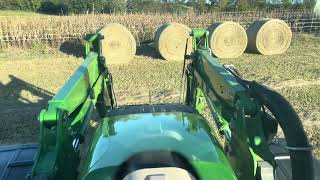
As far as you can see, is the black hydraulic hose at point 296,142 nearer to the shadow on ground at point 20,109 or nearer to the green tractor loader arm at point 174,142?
the green tractor loader arm at point 174,142

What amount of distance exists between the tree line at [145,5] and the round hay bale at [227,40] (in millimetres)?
16415

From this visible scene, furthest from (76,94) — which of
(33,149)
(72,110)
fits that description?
(33,149)

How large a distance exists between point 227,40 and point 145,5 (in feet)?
92.3

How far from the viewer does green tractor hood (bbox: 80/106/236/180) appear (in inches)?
66.1

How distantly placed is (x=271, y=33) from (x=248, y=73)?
191 inches

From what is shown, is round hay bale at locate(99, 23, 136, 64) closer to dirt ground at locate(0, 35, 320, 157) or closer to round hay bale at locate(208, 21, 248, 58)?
dirt ground at locate(0, 35, 320, 157)

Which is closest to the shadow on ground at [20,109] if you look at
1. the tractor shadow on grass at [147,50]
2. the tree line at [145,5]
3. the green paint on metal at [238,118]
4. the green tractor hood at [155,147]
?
the green paint on metal at [238,118]

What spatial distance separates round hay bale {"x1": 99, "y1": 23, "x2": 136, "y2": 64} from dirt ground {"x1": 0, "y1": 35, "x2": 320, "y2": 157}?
399mm

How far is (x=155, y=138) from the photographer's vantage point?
1.83 m

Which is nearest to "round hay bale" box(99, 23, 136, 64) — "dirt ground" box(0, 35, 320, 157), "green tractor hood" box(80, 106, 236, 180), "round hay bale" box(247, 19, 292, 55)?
"dirt ground" box(0, 35, 320, 157)

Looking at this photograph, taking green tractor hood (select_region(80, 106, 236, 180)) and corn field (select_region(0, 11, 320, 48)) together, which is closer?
green tractor hood (select_region(80, 106, 236, 180))

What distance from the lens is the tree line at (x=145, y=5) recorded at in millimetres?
35625

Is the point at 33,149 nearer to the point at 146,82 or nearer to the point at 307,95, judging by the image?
the point at 307,95

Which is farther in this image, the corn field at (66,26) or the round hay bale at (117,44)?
the corn field at (66,26)
